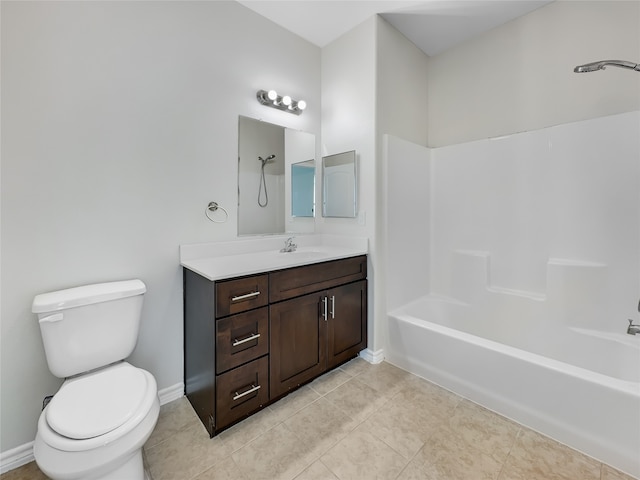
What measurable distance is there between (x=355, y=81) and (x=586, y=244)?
2035mm

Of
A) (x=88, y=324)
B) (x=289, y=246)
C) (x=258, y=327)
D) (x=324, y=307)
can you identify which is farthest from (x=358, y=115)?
(x=88, y=324)

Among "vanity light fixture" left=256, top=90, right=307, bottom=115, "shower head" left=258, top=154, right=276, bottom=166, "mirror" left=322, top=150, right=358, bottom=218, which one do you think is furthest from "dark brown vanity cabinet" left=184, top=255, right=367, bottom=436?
"vanity light fixture" left=256, top=90, right=307, bottom=115

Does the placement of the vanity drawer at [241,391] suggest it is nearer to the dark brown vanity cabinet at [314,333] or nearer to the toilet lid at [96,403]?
the dark brown vanity cabinet at [314,333]

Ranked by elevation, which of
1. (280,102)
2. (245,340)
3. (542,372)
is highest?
(280,102)

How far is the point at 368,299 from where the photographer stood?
2234 mm

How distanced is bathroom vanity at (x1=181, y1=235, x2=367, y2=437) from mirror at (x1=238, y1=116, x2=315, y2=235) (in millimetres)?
337

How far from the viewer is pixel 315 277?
1.83 metres

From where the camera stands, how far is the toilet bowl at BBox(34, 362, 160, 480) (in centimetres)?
93

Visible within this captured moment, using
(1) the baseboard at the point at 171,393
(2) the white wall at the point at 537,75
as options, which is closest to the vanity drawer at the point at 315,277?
(1) the baseboard at the point at 171,393

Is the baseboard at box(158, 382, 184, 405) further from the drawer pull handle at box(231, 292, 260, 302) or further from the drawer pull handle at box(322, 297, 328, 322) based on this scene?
the drawer pull handle at box(322, 297, 328, 322)

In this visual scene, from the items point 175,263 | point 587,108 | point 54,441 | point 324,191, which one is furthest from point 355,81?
point 54,441

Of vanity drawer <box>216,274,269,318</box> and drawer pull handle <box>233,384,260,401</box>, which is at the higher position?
vanity drawer <box>216,274,269,318</box>

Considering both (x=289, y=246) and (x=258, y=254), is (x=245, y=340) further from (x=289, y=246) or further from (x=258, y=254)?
(x=289, y=246)

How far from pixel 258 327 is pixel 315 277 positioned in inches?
18.9
